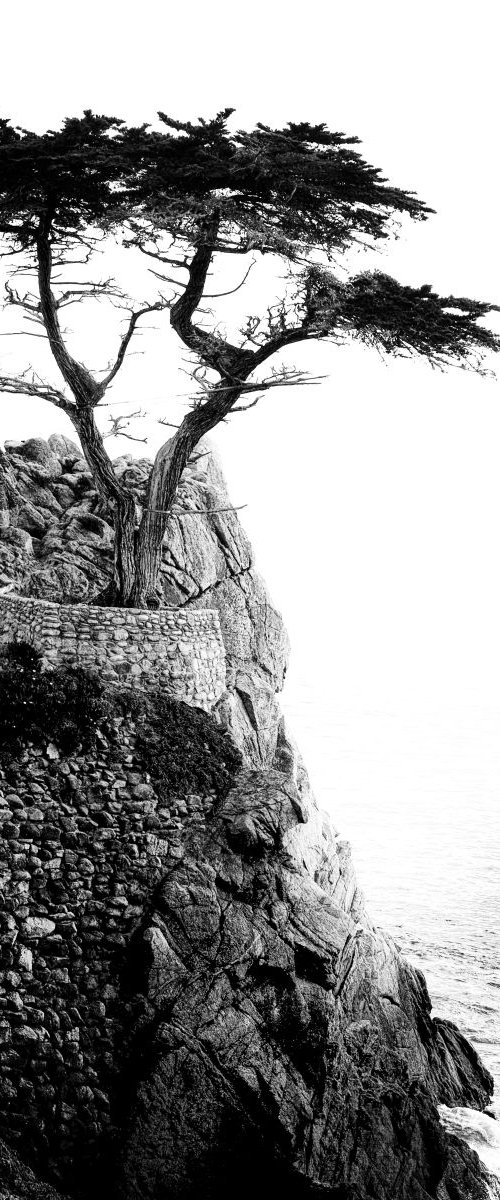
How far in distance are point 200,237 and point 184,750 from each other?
353 inches

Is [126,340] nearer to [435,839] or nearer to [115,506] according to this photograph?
[115,506]

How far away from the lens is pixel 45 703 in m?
18.2

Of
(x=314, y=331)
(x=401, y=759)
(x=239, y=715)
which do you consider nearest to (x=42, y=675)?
(x=239, y=715)

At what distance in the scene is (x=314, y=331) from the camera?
1970 cm

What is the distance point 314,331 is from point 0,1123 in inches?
551

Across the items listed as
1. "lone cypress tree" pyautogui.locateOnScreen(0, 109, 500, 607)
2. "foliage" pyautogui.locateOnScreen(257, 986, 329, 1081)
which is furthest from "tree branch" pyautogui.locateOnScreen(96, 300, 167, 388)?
"foliage" pyautogui.locateOnScreen(257, 986, 329, 1081)

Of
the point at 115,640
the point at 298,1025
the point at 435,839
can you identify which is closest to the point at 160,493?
the point at 115,640

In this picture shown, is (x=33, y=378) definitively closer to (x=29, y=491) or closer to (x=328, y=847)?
(x=29, y=491)

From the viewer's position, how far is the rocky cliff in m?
15.5

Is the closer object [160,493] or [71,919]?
[71,919]

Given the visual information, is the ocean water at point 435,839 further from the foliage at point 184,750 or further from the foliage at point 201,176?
the foliage at point 201,176

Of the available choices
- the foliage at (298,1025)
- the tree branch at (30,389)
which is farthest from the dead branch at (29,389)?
the foliage at (298,1025)

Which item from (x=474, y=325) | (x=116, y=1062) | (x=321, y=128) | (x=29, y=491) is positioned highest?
(x=321, y=128)

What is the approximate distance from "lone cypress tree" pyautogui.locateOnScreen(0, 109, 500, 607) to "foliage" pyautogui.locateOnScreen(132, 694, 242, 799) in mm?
2479
